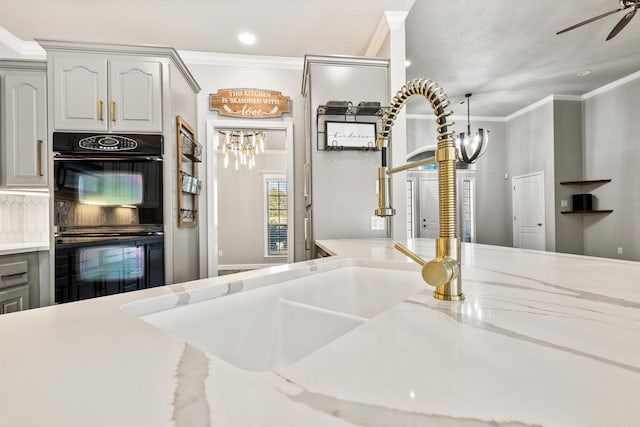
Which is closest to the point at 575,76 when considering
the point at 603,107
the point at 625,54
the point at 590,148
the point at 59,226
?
the point at 625,54

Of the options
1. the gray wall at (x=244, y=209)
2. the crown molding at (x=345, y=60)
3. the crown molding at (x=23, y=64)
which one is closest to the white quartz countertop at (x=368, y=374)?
the crown molding at (x=345, y=60)

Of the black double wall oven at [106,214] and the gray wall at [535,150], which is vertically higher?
the gray wall at [535,150]

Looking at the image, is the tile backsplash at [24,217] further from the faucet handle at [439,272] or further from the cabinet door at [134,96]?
the faucet handle at [439,272]

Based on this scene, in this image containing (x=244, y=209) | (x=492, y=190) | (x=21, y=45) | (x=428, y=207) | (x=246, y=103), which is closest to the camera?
(x=21, y=45)

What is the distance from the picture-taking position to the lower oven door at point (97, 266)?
2180mm

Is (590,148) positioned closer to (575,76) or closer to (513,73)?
(575,76)

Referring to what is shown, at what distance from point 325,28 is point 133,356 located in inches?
121

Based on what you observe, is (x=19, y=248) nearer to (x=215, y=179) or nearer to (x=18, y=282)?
(x=18, y=282)

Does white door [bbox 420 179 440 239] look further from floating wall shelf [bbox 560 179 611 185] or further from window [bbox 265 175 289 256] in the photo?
window [bbox 265 175 289 256]

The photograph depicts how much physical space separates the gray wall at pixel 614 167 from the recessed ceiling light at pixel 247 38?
5.47m

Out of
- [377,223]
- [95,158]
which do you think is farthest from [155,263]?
[377,223]

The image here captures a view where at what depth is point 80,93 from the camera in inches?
90.7

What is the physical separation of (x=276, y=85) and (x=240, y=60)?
47cm

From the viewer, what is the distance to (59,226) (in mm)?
2215
